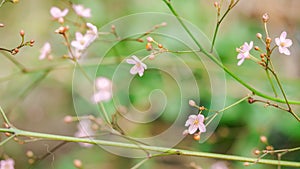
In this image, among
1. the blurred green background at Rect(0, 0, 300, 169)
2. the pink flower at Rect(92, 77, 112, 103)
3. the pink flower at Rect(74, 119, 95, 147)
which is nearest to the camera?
the pink flower at Rect(74, 119, 95, 147)

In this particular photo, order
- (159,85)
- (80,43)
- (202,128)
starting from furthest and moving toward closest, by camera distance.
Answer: (159,85)
(80,43)
(202,128)

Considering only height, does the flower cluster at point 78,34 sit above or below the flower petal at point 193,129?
above

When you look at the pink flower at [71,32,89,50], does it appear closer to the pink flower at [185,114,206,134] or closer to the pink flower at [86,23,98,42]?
the pink flower at [86,23,98,42]

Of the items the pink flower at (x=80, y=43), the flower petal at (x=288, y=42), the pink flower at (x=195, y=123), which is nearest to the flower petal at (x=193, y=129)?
the pink flower at (x=195, y=123)

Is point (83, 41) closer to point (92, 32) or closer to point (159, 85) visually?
point (92, 32)

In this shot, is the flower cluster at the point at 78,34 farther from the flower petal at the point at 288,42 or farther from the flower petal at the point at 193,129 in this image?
the flower petal at the point at 288,42

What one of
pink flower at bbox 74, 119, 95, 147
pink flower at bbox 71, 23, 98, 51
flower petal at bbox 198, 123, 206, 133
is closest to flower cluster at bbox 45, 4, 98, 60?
pink flower at bbox 71, 23, 98, 51

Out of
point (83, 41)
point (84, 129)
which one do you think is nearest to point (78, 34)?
point (83, 41)

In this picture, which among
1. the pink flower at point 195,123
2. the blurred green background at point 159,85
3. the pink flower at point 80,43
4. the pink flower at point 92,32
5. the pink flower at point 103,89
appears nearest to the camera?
the pink flower at point 195,123
